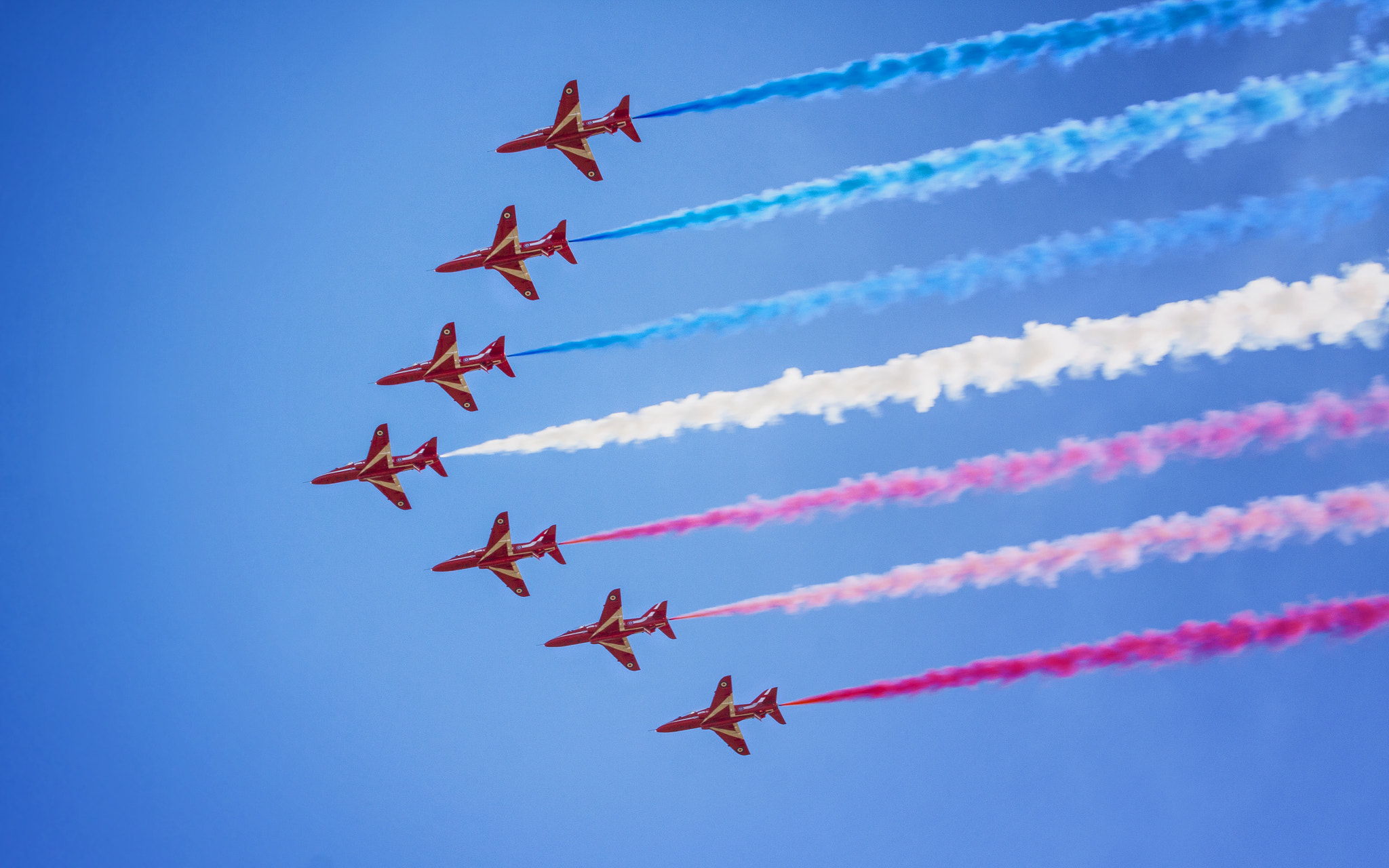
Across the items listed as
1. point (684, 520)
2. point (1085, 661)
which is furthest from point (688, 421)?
point (1085, 661)

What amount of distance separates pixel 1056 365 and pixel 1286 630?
7.23 metres

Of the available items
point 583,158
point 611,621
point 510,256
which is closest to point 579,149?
point 583,158

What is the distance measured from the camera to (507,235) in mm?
35031

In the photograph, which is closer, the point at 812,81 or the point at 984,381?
the point at 984,381

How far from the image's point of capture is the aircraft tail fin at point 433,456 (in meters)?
35.7

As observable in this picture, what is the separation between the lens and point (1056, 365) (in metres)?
25.0

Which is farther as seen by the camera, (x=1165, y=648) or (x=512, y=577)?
(x=512, y=577)

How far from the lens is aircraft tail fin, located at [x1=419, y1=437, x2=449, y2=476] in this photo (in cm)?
3566

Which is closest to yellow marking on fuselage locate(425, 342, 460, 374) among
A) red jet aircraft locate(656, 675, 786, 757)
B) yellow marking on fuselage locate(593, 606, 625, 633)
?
yellow marking on fuselage locate(593, 606, 625, 633)

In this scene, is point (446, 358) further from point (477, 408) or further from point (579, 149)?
point (579, 149)

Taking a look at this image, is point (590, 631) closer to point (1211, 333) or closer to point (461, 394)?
point (461, 394)

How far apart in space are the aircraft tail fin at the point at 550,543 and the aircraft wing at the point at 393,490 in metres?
5.12

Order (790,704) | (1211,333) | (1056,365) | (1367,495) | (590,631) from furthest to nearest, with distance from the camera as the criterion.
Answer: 1. (590,631)
2. (790,704)
3. (1056,365)
4. (1211,333)
5. (1367,495)

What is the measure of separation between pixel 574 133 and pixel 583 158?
2.81ft
